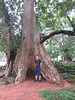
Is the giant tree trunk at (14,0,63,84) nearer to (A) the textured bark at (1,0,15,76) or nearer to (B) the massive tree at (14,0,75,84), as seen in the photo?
(B) the massive tree at (14,0,75,84)

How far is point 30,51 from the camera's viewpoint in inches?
262

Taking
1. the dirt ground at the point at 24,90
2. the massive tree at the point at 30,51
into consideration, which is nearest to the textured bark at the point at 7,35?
the massive tree at the point at 30,51

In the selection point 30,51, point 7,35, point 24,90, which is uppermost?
point 7,35

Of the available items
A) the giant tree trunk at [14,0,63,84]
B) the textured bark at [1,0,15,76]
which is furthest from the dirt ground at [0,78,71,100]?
the textured bark at [1,0,15,76]

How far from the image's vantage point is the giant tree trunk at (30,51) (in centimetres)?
625

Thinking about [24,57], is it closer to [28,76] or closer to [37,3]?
[28,76]

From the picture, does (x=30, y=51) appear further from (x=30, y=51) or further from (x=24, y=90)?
(x=24, y=90)

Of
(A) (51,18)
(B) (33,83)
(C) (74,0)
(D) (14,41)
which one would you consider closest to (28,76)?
(B) (33,83)

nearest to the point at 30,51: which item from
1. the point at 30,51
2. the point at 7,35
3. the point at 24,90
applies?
the point at 30,51

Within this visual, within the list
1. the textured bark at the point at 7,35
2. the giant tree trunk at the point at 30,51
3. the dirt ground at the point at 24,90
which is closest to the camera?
the dirt ground at the point at 24,90

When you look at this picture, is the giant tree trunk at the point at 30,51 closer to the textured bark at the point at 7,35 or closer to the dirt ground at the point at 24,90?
the dirt ground at the point at 24,90

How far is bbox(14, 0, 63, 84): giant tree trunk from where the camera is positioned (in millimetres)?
6247

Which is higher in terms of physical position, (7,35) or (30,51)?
(7,35)

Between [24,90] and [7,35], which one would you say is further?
[7,35]
